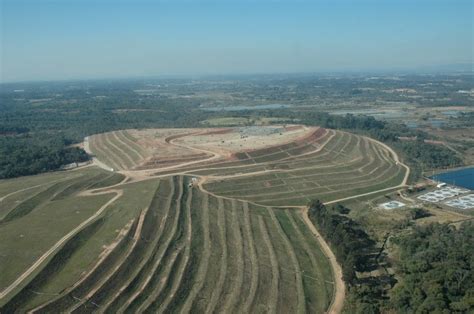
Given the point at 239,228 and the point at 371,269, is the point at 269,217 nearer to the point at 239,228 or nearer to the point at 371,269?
the point at 239,228

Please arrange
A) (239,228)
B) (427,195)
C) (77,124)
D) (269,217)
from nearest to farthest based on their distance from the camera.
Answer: (239,228)
(269,217)
(427,195)
(77,124)

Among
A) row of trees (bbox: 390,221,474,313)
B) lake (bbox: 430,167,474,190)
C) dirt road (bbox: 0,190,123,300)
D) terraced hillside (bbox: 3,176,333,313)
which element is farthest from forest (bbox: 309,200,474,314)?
dirt road (bbox: 0,190,123,300)

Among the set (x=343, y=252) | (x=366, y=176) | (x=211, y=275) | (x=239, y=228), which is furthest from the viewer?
(x=366, y=176)

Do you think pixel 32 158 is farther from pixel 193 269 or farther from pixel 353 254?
pixel 353 254

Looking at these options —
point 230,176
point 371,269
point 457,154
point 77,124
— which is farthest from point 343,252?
point 77,124

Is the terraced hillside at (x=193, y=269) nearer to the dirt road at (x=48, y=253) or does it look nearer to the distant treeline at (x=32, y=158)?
the dirt road at (x=48, y=253)

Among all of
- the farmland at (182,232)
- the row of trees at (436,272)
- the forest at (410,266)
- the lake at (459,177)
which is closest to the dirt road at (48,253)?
the farmland at (182,232)

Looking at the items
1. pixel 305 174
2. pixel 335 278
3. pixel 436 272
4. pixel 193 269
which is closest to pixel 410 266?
pixel 436 272
